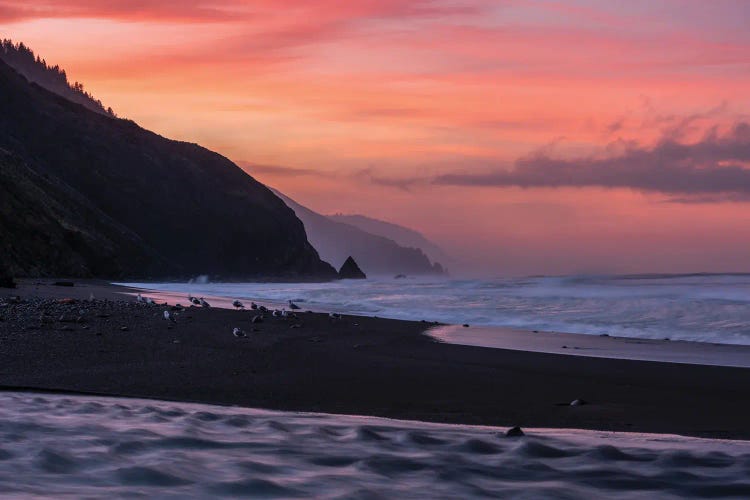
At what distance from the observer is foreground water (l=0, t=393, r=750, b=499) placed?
375cm

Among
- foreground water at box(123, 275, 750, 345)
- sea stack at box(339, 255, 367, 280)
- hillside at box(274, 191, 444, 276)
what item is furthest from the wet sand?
hillside at box(274, 191, 444, 276)

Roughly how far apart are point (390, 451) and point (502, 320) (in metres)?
13.9

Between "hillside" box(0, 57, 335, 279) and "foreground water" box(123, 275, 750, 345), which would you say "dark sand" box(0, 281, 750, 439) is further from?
"hillside" box(0, 57, 335, 279)

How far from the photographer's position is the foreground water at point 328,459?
375 centimetres

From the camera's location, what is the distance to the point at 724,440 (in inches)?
211

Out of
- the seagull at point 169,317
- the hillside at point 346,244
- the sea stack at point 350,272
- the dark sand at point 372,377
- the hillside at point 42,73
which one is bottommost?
the dark sand at point 372,377

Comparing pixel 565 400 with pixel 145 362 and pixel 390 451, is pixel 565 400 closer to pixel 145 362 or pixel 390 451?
pixel 390 451

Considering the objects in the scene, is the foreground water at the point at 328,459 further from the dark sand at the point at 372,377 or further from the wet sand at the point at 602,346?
the wet sand at the point at 602,346

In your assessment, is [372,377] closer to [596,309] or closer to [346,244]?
[596,309]

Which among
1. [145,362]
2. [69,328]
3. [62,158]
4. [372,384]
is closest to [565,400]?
[372,384]

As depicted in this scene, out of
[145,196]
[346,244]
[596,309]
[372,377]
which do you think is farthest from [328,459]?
[346,244]

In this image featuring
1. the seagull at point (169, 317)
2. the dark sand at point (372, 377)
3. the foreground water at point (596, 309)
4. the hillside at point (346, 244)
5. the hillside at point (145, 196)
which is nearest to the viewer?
the dark sand at point (372, 377)

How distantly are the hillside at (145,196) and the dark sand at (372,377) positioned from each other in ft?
150

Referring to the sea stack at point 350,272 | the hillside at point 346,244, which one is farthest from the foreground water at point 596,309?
the hillside at point 346,244
